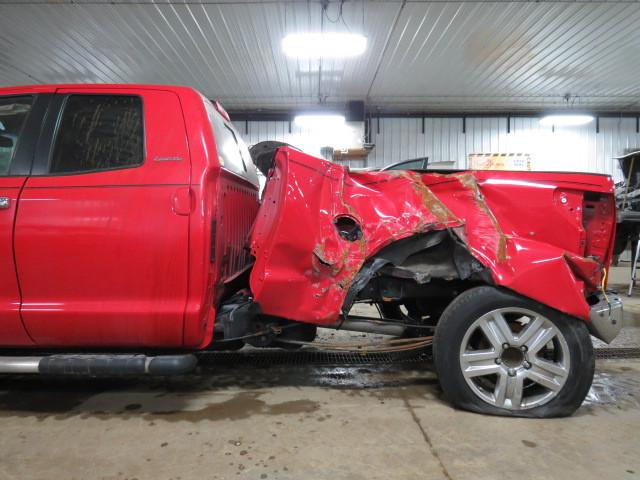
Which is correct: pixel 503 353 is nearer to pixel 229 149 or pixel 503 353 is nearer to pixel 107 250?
pixel 229 149

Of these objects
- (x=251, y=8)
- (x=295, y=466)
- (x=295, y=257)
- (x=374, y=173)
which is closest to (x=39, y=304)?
(x=295, y=257)

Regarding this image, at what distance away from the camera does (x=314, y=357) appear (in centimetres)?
314

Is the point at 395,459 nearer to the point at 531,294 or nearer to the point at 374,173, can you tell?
the point at 531,294

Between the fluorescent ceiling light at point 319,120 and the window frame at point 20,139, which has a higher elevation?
the fluorescent ceiling light at point 319,120

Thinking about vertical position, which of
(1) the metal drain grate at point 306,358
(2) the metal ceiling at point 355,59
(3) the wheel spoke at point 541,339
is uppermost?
(2) the metal ceiling at point 355,59

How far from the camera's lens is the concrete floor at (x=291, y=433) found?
167cm

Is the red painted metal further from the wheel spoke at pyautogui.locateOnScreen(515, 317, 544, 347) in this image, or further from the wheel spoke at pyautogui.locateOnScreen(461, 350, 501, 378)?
the wheel spoke at pyautogui.locateOnScreen(461, 350, 501, 378)

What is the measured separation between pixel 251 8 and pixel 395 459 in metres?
6.73

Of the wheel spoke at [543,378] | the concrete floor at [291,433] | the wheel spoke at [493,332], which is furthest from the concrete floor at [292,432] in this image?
the wheel spoke at [493,332]

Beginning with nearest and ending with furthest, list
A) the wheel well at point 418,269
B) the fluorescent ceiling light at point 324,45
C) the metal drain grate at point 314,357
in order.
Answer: the wheel well at point 418,269 → the metal drain grate at point 314,357 → the fluorescent ceiling light at point 324,45

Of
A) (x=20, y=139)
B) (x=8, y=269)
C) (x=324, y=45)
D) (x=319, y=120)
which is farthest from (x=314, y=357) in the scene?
(x=319, y=120)

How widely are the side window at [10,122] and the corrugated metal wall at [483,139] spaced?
28.4 ft

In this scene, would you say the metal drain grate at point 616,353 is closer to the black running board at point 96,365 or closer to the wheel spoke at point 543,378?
the wheel spoke at point 543,378

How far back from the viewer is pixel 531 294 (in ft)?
6.58
